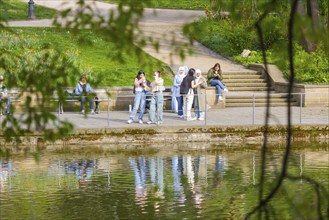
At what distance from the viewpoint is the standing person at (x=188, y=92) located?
3083cm

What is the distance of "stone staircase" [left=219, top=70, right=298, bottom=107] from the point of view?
34.4 metres

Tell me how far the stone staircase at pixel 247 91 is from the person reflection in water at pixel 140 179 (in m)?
8.38

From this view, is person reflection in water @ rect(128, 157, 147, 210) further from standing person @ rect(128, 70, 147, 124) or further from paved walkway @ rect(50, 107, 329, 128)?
standing person @ rect(128, 70, 147, 124)

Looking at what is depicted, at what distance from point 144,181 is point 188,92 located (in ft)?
26.0

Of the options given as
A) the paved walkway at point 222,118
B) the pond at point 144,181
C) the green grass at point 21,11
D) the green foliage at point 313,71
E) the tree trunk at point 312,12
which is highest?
the green grass at point 21,11

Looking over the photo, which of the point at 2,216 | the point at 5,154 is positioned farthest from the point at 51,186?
the point at 5,154

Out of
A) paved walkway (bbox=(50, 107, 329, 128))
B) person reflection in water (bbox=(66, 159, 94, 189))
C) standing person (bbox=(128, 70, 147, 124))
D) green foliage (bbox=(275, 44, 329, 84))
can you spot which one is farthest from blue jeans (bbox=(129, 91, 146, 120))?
green foliage (bbox=(275, 44, 329, 84))

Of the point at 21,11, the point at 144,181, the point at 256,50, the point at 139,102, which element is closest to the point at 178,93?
the point at 139,102

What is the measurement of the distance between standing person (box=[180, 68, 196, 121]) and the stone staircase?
3502mm

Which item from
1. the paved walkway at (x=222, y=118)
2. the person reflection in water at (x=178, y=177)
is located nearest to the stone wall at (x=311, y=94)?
the paved walkway at (x=222, y=118)

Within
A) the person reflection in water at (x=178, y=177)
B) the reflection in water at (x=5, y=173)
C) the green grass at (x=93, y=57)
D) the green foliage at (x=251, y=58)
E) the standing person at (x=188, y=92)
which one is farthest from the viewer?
the green foliage at (x=251, y=58)

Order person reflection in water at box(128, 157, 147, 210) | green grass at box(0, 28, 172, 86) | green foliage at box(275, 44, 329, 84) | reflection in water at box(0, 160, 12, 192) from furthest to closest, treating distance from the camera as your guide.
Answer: green foliage at box(275, 44, 329, 84)
green grass at box(0, 28, 172, 86)
reflection in water at box(0, 160, 12, 192)
person reflection in water at box(128, 157, 147, 210)

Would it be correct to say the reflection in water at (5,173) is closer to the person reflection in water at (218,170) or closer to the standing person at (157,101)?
the person reflection in water at (218,170)

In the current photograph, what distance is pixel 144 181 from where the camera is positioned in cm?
2327
